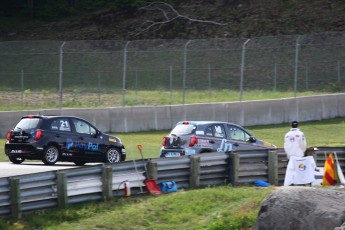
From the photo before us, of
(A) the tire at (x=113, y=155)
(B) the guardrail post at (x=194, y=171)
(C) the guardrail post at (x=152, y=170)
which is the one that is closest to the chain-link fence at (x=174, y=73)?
(A) the tire at (x=113, y=155)

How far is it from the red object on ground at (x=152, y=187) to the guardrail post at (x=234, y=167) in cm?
193

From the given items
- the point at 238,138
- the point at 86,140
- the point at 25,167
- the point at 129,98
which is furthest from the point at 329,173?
the point at 129,98

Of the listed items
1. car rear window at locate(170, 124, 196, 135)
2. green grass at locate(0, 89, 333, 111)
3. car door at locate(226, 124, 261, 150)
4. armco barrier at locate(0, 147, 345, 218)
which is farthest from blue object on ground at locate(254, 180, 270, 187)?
green grass at locate(0, 89, 333, 111)

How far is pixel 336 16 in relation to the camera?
5359cm

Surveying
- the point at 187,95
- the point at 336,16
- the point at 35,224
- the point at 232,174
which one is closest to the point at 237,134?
the point at 232,174

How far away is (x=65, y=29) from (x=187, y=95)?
17842 millimetres

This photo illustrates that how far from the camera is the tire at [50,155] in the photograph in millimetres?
26688

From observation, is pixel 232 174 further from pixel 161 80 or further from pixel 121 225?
pixel 161 80

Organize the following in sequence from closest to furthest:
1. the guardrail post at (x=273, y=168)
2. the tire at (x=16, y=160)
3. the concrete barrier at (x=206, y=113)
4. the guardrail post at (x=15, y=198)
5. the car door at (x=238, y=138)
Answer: the guardrail post at (x=15, y=198)
the guardrail post at (x=273, y=168)
the car door at (x=238, y=138)
the tire at (x=16, y=160)
the concrete barrier at (x=206, y=113)

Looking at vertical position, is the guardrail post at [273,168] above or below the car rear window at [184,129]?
below

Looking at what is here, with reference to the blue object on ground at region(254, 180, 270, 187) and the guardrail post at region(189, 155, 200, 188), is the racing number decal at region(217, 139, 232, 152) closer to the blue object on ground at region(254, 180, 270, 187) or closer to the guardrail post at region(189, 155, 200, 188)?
the blue object on ground at region(254, 180, 270, 187)

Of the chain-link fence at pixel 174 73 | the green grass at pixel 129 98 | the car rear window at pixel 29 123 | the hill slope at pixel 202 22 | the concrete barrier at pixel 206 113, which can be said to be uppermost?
the hill slope at pixel 202 22

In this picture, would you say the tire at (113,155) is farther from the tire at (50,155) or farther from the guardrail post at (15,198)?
the guardrail post at (15,198)

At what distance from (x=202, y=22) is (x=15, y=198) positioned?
40.9m
